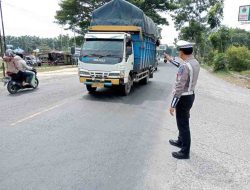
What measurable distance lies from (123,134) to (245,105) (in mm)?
6705

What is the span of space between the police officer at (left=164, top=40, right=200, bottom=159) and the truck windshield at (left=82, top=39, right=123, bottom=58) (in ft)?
20.1

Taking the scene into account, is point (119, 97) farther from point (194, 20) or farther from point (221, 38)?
point (194, 20)

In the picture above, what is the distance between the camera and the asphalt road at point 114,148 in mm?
4156

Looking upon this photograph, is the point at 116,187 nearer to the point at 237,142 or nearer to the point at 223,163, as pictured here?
the point at 223,163

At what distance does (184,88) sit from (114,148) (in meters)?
1.66

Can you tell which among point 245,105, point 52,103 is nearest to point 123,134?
point 52,103

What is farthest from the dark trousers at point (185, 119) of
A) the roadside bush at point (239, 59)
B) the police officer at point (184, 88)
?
the roadside bush at point (239, 59)

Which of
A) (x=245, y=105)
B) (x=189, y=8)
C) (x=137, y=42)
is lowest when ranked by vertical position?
(x=245, y=105)

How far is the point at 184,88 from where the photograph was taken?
16.5 feet

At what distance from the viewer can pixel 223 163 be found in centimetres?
498

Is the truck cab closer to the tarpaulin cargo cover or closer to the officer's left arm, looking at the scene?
the tarpaulin cargo cover

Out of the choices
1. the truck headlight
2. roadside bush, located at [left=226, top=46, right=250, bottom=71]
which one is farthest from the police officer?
roadside bush, located at [left=226, top=46, right=250, bottom=71]

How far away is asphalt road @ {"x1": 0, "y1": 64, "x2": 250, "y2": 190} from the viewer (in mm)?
4156

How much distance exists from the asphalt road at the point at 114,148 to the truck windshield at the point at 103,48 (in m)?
2.10
